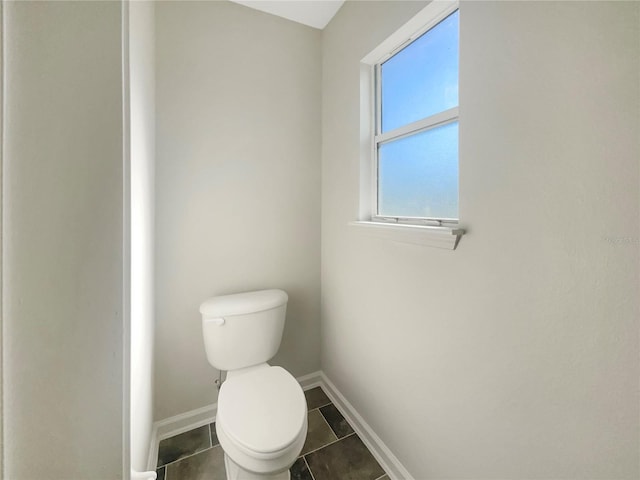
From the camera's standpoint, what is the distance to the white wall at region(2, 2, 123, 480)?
0.27 m

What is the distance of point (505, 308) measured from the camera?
0.74 meters

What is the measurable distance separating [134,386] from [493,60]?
56.9 inches

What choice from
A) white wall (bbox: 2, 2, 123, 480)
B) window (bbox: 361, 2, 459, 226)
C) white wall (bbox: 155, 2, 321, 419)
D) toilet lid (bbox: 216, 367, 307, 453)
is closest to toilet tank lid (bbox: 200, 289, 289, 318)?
white wall (bbox: 155, 2, 321, 419)

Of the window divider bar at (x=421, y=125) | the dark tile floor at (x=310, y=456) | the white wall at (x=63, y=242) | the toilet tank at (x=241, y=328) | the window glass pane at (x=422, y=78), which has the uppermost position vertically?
the window glass pane at (x=422, y=78)

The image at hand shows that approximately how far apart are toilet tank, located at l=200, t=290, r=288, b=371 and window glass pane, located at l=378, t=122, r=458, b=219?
826mm

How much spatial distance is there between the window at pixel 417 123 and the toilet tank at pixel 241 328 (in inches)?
30.5

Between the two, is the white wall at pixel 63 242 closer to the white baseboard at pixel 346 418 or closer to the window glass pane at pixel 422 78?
the window glass pane at pixel 422 78

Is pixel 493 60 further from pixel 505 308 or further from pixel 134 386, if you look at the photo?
pixel 134 386

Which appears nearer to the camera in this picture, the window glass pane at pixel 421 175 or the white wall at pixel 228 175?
the window glass pane at pixel 421 175

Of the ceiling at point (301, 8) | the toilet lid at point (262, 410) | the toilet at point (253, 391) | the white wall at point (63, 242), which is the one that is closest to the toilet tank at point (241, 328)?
the toilet at point (253, 391)

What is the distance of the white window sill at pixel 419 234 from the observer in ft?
2.81

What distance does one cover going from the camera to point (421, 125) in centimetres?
108

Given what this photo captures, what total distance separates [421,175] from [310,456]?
4.83 feet

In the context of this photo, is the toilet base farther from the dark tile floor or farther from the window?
the window
